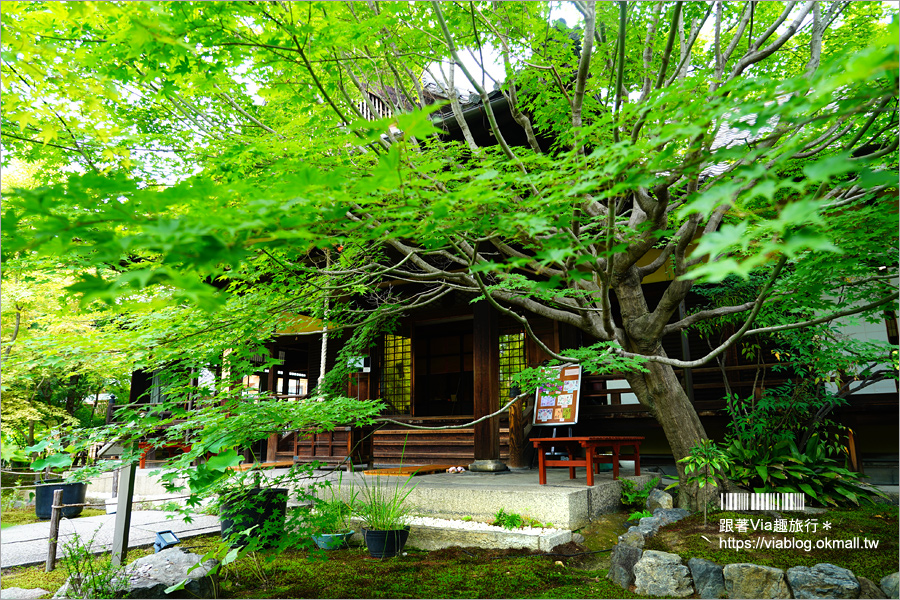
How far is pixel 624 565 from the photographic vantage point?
4.65 meters

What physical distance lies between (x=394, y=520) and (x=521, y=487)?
165 cm

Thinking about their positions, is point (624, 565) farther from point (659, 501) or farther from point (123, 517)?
point (123, 517)

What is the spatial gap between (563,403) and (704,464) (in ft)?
10.3

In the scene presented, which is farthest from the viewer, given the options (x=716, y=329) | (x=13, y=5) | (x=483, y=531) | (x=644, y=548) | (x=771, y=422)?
(x=716, y=329)

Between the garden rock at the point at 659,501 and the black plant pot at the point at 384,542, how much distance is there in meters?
2.86

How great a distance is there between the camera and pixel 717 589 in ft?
13.5

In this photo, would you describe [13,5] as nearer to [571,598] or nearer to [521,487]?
[571,598]

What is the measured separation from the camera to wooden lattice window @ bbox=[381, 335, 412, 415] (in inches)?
543

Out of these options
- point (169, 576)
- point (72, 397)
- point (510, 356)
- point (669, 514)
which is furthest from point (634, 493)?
point (72, 397)

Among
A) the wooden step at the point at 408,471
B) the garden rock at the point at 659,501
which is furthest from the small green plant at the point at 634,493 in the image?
the wooden step at the point at 408,471

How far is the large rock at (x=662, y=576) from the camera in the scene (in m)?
4.24

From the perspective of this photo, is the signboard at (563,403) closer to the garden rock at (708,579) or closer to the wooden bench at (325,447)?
the garden rock at (708,579)

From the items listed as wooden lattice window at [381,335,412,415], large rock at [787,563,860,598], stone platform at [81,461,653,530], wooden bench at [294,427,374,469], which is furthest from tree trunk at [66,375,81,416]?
large rock at [787,563,860,598]

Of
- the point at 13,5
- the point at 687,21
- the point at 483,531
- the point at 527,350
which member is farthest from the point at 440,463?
the point at 13,5
